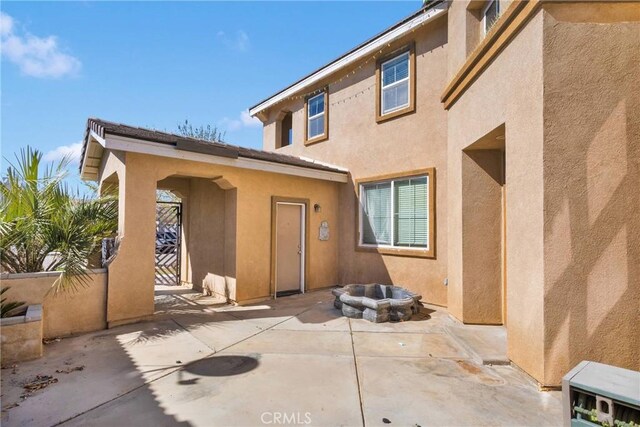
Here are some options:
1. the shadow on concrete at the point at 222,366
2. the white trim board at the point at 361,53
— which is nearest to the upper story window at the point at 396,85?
the white trim board at the point at 361,53

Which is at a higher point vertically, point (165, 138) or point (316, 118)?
point (316, 118)

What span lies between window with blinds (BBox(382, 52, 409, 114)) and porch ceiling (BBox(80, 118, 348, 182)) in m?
2.53

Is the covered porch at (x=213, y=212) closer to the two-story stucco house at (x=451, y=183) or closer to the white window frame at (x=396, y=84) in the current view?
the two-story stucco house at (x=451, y=183)

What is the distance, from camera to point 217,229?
898 centimetres

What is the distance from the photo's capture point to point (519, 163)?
14.6 ft

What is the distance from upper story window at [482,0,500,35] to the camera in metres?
6.27

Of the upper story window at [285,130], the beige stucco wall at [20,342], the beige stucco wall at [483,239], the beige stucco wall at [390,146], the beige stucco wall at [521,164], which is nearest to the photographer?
the beige stucco wall at [521,164]

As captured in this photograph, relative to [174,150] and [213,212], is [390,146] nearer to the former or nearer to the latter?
[213,212]

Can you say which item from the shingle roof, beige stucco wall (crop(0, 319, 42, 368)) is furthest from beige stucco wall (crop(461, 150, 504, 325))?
beige stucco wall (crop(0, 319, 42, 368))

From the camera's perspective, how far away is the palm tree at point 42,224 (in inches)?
216

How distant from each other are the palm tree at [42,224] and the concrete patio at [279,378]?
4.73 ft

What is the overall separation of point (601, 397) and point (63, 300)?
7.82 m

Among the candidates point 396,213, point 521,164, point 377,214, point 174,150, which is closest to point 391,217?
point 396,213

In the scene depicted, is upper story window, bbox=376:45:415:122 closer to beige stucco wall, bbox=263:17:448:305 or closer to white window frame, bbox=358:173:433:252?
beige stucco wall, bbox=263:17:448:305
